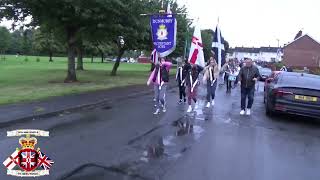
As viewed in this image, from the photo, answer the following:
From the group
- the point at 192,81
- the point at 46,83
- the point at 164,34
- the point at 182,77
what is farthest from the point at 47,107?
the point at 46,83

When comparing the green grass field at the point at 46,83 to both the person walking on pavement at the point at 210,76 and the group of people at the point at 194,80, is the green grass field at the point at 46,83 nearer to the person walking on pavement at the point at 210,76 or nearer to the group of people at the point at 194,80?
the group of people at the point at 194,80

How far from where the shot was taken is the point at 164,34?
1597 centimetres

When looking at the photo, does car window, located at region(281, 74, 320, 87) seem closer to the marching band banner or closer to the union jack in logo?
the marching band banner

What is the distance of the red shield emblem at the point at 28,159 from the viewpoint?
426 cm

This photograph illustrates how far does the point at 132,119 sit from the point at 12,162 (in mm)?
7514

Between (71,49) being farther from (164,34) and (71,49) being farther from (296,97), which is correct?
(296,97)

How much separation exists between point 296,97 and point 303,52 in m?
88.7

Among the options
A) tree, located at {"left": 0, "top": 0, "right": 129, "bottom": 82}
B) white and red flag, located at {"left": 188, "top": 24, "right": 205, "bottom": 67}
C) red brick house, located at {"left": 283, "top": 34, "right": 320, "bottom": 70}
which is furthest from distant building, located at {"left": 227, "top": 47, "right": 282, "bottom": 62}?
white and red flag, located at {"left": 188, "top": 24, "right": 205, "bottom": 67}

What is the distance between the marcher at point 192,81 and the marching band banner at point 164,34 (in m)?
1.16

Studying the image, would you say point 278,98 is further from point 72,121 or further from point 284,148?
point 72,121

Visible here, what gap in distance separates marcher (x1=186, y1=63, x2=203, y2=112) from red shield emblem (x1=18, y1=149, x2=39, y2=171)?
981 centimetres

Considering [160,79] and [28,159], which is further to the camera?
[160,79]

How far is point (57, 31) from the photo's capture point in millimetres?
28016

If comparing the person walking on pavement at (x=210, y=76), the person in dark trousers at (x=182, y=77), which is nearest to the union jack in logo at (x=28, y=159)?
the person in dark trousers at (x=182, y=77)
